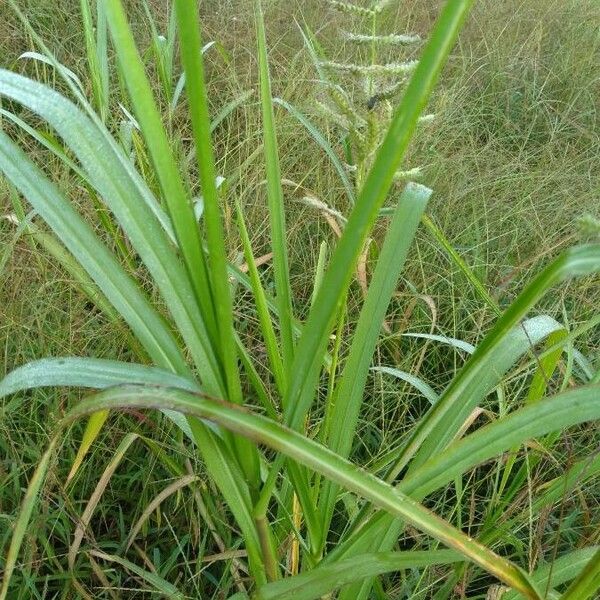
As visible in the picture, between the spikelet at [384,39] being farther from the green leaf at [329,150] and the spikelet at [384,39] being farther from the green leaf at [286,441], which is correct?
the green leaf at [286,441]

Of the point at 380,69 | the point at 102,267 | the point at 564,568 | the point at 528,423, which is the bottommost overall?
the point at 564,568

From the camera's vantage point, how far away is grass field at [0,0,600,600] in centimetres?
84

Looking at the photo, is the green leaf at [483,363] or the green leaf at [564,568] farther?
the green leaf at [564,568]

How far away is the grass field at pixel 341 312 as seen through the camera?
2.77 feet

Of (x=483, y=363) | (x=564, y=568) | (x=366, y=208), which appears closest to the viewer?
(x=366, y=208)

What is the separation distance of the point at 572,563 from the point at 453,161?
107 cm

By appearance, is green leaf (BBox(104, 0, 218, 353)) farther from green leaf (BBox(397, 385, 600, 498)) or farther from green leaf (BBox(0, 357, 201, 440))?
green leaf (BBox(397, 385, 600, 498))

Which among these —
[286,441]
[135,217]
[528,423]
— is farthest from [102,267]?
[528,423]

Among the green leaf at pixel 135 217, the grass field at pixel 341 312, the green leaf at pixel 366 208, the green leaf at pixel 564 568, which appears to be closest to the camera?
the green leaf at pixel 366 208

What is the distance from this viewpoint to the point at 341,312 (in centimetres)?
72

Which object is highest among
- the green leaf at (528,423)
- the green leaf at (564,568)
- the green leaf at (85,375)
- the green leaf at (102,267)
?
the green leaf at (102,267)

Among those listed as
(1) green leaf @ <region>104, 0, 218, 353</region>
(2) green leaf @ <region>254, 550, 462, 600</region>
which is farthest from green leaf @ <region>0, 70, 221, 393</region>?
(2) green leaf @ <region>254, 550, 462, 600</region>

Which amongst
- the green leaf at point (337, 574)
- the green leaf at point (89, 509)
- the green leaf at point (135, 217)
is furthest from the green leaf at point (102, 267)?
the green leaf at point (89, 509)

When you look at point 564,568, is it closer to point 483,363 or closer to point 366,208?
point 483,363
